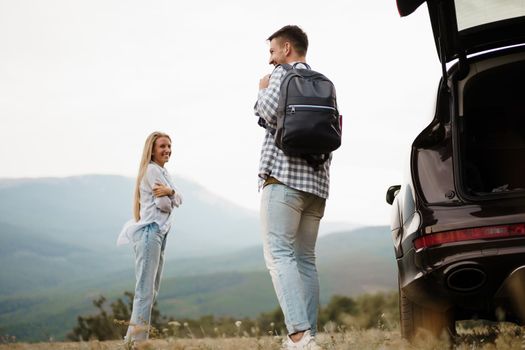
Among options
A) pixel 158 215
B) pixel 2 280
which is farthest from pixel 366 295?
pixel 2 280

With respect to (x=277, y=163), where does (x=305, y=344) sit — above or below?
below

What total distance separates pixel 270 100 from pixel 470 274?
4.59 feet

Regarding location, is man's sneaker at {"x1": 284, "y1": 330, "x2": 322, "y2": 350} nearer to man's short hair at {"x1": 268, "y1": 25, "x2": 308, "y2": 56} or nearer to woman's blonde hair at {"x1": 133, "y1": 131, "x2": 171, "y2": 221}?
man's short hair at {"x1": 268, "y1": 25, "x2": 308, "y2": 56}

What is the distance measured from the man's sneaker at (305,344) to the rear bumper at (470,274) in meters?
0.58

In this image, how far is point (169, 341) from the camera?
11.5ft

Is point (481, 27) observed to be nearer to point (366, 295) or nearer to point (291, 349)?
point (291, 349)

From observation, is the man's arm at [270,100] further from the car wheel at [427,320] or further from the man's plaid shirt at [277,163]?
the car wheel at [427,320]

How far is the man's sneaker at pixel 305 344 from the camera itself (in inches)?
137

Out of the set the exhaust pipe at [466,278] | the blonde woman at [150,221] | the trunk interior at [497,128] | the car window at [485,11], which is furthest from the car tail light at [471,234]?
the blonde woman at [150,221]

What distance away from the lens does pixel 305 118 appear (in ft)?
11.8

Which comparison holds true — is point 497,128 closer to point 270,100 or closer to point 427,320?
point 427,320

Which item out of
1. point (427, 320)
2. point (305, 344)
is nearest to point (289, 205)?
point (305, 344)

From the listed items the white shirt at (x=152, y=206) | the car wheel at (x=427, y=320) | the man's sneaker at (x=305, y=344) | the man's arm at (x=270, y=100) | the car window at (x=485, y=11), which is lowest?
the man's sneaker at (x=305, y=344)

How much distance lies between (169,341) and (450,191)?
1.63 m
